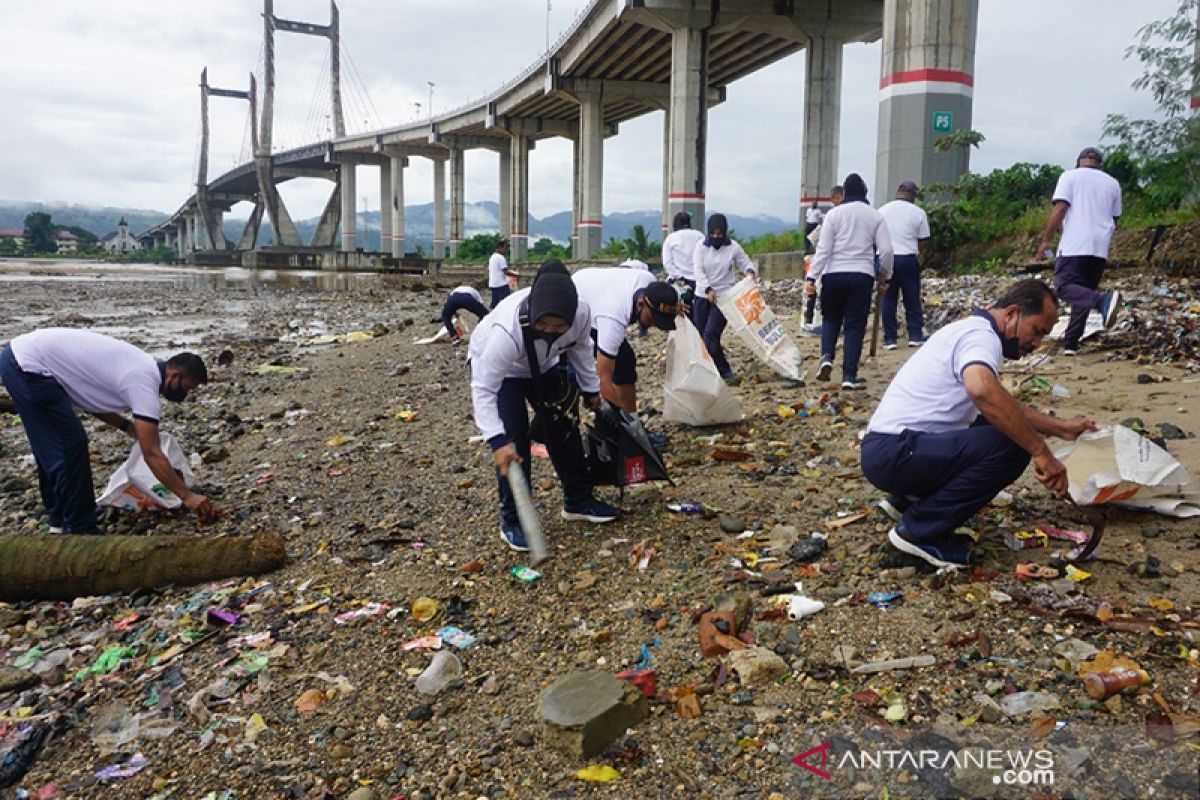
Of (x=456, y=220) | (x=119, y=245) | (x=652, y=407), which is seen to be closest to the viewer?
(x=652, y=407)

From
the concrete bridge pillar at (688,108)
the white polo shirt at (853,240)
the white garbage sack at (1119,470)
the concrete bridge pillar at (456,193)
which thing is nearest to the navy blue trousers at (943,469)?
the white garbage sack at (1119,470)

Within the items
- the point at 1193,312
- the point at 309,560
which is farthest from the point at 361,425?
the point at 1193,312

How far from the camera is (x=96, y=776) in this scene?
2586mm

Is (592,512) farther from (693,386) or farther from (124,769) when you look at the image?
(124,769)

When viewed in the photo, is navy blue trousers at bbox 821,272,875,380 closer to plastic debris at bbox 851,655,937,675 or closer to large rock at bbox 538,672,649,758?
plastic debris at bbox 851,655,937,675

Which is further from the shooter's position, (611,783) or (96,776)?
(96,776)

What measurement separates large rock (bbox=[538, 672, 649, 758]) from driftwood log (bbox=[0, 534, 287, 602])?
2120mm

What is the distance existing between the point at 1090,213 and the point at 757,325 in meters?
2.73

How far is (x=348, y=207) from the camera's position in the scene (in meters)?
67.1

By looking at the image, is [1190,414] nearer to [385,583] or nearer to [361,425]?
[385,583]

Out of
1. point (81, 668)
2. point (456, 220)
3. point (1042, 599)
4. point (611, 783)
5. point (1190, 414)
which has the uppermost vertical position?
point (456, 220)

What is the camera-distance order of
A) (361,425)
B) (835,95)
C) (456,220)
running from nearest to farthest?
(361,425), (835,95), (456,220)

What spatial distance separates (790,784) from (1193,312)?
6.90 metres

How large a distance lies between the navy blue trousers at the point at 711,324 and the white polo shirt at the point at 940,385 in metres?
3.22
